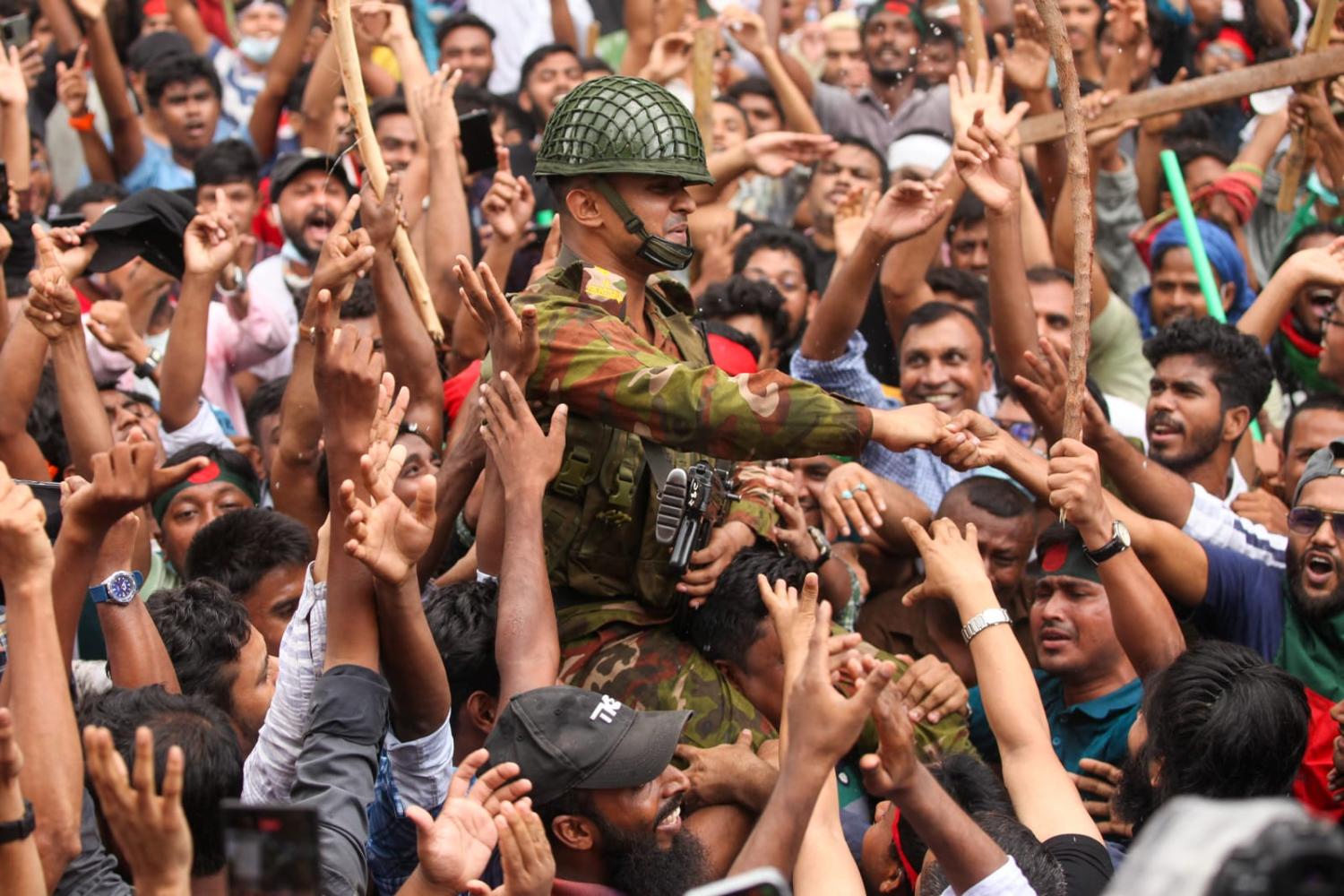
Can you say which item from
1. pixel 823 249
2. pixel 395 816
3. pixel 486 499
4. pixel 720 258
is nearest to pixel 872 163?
pixel 823 249

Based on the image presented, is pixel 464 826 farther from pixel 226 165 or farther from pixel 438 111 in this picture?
pixel 226 165

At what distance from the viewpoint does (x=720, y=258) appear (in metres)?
8.38

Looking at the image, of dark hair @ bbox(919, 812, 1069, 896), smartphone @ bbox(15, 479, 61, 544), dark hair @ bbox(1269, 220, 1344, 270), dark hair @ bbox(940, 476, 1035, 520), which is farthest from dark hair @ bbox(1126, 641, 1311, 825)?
dark hair @ bbox(1269, 220, 1344, 270)

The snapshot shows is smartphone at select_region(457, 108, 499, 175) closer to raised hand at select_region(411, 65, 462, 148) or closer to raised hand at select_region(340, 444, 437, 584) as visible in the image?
raised hand at select_region(411, 65, 462, 148)

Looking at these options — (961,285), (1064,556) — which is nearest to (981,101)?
(961,285)

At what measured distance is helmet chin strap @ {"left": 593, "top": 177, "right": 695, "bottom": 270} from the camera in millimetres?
4688

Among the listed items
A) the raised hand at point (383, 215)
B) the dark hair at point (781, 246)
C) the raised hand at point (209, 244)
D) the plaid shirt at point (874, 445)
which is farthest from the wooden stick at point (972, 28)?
the raised hand at point (209, 244)

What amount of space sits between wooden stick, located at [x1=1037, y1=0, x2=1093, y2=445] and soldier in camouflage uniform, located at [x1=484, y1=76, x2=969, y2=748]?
2.50ft

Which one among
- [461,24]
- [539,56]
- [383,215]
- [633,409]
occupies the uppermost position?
[633,409]

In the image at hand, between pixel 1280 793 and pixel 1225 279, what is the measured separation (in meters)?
4.43

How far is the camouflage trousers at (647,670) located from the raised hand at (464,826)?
3.35 ft

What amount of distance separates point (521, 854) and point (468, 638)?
1.33 m

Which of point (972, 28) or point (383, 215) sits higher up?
point (972, 28)

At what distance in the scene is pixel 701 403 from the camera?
4.29 meters
